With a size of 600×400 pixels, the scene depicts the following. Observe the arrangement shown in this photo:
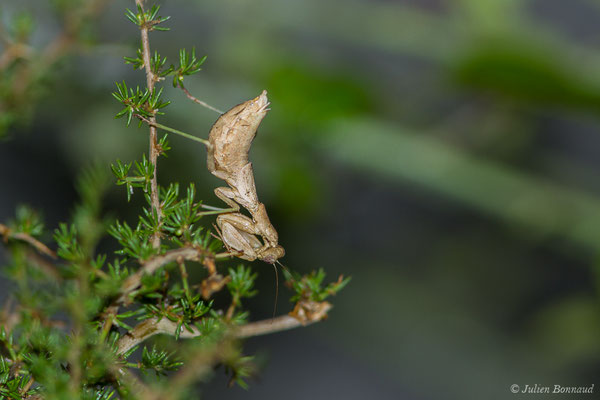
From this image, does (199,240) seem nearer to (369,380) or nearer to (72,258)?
(72,258)

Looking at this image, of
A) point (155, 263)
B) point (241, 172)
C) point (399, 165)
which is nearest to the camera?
point (155, 263)

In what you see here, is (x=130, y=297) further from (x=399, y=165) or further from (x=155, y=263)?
(x=399, y=165)

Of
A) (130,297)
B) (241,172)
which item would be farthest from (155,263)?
(241,172)

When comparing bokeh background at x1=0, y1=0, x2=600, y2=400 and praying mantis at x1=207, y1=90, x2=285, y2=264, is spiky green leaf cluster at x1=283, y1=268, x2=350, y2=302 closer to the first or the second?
praying mantis at x1=207, y1=90, x2=285, y2=264

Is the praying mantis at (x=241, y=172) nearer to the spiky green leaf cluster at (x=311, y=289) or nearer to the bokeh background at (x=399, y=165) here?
the spiky green leaf cluster at (x=311, y=289)

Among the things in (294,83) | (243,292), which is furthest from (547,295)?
(243,292)
